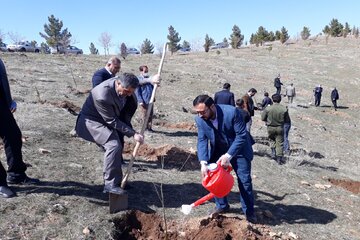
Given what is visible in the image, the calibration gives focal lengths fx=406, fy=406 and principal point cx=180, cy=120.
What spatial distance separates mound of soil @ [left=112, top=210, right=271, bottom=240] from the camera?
431 centimetres

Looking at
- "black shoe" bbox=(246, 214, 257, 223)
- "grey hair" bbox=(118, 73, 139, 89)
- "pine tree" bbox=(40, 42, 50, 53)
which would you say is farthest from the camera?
"pine tree" bbox=(40, 42, 50, 53)

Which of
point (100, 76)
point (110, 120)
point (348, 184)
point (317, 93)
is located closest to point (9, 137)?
point (110, 120)

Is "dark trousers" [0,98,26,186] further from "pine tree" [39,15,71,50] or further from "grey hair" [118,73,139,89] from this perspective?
"pine tree" [39,15,71,50]

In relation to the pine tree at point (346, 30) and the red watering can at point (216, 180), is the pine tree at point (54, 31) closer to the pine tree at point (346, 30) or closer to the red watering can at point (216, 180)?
the pine tree at point (346, 30)

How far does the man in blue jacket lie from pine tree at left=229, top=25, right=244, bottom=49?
2116 inches

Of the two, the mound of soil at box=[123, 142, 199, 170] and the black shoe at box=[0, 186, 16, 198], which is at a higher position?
the black shoe at box=[0, 186, 16, 198]

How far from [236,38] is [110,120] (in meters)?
54.8

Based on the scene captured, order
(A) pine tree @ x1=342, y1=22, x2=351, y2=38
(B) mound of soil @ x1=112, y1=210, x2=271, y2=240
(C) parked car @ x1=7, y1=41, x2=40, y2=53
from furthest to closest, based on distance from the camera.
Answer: (A) pine tree @ x1=342, y1=22, x2=351, y2=38
(C) parked car @ x1=7, y1=41, x2=40, y2=53
(B) mound of soil @ x1=112, y1=210, x2=271, y2=240

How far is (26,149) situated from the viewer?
256 inches

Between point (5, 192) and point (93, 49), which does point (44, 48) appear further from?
point (5, 192)

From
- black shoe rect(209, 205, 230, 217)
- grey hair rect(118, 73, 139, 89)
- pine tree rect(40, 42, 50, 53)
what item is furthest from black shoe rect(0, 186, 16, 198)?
pine tree rect(40, 42, 50, 53)

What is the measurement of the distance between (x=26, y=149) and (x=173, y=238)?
10.9 ft

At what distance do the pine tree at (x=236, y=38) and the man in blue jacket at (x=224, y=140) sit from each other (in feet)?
176

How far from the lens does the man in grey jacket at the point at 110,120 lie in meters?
4.28
